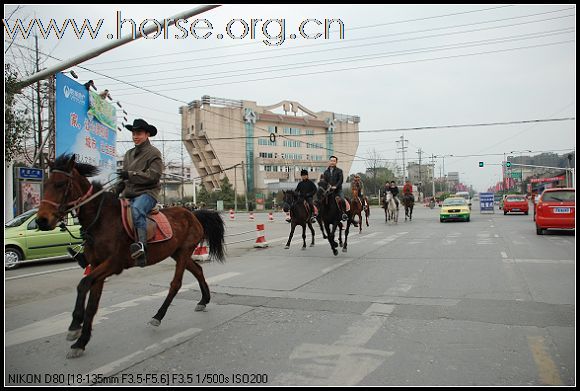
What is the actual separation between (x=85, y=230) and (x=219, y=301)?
2548mm

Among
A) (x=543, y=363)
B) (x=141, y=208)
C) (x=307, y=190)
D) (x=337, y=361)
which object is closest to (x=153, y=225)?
(x=141, y=208)

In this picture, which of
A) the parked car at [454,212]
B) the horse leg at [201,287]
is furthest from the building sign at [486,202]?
the horse leg at [201,287]

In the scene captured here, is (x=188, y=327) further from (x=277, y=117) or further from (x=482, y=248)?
(x=277, y=117)

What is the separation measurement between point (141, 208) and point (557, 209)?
51.0 ft

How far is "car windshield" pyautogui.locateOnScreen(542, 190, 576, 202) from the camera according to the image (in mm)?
15316

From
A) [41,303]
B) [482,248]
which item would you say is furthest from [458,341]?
[482,248]

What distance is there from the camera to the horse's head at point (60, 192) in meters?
4.38

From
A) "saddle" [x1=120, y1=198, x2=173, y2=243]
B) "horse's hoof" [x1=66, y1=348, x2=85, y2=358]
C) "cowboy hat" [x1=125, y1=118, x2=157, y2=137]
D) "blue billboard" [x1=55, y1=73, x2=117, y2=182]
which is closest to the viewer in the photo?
"horse's hoof" [x1=66, y1=348, x2=85, y2=358]

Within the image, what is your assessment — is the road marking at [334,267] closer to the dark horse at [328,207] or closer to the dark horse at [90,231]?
the dark horse at [328,207]

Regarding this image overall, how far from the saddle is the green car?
7.02m

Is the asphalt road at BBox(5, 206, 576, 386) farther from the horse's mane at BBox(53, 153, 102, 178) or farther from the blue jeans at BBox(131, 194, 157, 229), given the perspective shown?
the horse's mane at BBox(53, 153, 102, 178)

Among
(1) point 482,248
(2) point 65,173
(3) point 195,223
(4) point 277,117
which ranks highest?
(4) point 277,117

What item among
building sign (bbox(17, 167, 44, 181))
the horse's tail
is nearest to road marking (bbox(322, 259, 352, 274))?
the horse's tail

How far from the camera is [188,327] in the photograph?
17.2 feet
